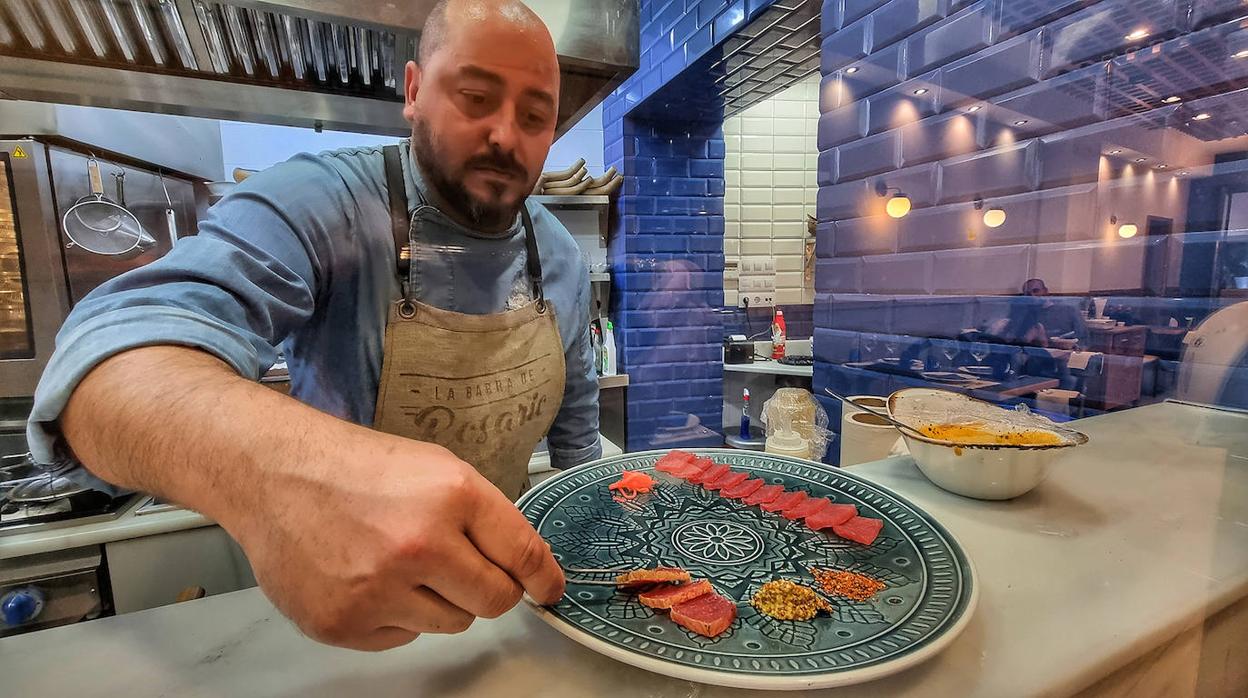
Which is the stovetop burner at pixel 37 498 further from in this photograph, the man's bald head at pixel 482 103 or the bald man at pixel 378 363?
the man's bald head at pixel 482 103

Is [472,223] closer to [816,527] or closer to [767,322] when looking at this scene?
[816,527]

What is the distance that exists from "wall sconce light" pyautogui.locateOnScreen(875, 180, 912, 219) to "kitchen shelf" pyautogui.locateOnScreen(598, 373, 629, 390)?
93 cm

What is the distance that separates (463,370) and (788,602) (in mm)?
492

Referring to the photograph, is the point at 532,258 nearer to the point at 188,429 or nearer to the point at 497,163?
the point at 497,163

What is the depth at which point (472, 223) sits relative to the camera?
704 millimetres

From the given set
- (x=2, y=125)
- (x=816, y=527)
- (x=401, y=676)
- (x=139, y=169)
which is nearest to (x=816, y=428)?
(x=816, y=527)

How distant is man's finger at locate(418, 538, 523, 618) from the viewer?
25 cm

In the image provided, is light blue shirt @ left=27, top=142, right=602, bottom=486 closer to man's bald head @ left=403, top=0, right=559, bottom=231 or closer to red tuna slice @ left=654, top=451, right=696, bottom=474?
man's bald head @ left=403, top=0, right=559, bottom=231

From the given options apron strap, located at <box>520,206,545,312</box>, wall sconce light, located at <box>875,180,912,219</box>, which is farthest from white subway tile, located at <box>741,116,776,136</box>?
apron strap, located at <box>520,206,545,312</box>

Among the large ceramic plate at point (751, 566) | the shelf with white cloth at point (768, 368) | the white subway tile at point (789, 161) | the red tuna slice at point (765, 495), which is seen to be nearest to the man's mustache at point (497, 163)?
the large ceramic plate at point (751, 566)

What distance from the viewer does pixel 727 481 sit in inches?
21.8

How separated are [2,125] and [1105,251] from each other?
4.93ft

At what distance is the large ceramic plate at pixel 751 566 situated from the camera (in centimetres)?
29

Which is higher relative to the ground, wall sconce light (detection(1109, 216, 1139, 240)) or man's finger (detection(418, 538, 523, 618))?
wall sconce light (detection(1109, 216, 1139, 240))
